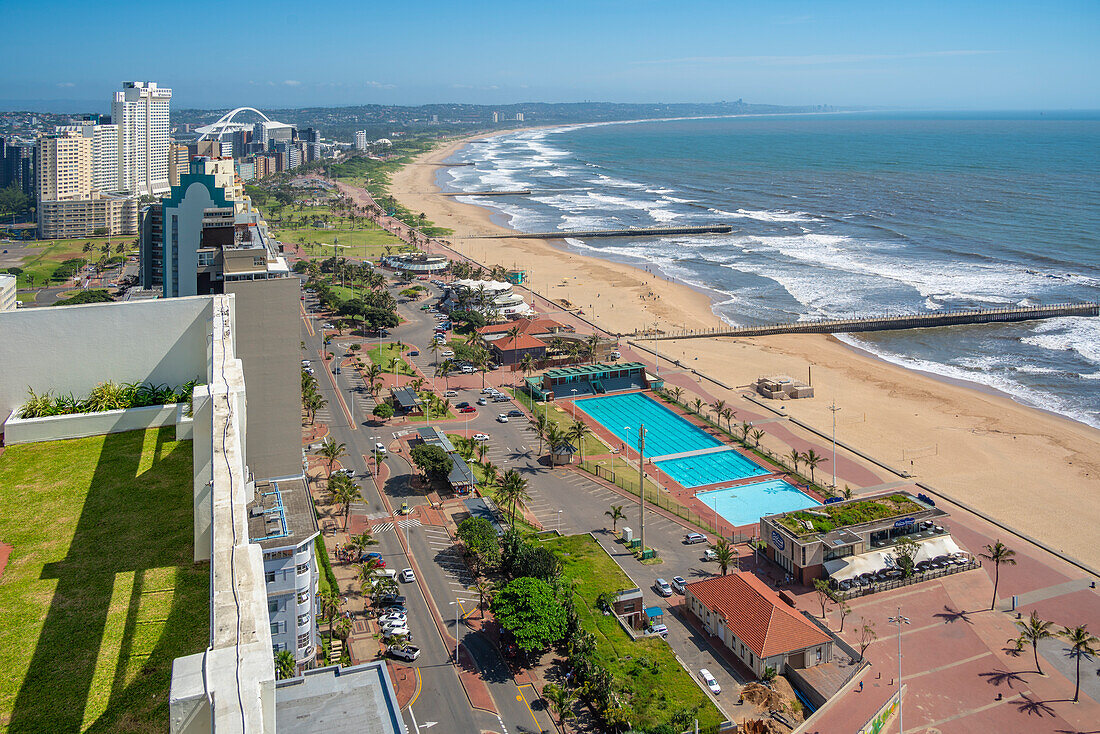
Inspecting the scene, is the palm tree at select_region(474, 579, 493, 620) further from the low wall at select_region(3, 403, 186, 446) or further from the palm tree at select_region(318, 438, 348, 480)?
the low wall at select_region(3, 403, 186, 446)

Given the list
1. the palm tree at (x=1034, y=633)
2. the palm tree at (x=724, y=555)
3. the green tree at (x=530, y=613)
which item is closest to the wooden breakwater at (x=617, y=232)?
the palm tree at (x=724, y=555)

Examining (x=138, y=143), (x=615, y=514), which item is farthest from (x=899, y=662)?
(x=138, y=143)

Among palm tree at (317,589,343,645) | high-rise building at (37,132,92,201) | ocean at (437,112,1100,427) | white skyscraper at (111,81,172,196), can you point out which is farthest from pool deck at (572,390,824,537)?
white skyscraper at (111,81,172,196)

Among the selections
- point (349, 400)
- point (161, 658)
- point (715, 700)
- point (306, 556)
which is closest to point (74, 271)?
point (349, 400)

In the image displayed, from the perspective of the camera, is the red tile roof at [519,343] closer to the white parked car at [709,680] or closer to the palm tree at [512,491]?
the palm tree at [512,491]

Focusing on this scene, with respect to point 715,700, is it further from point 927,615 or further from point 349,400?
point 349,400

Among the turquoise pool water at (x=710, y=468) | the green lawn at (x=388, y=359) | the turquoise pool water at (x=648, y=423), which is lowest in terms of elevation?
the turquoise pool water at (x=710, y=468)

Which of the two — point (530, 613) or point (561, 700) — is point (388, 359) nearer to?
point (530, 613)
